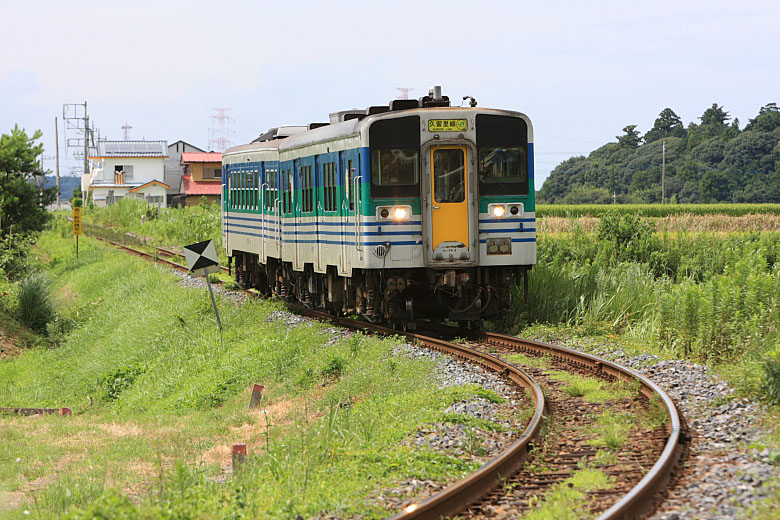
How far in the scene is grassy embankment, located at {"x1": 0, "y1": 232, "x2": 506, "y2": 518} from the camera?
7727 millimetres

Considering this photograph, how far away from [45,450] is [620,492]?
28.1 feet

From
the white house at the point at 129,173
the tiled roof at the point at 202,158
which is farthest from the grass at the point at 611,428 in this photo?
the white house at the point at 129,173

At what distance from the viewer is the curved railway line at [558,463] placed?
22.1 feet

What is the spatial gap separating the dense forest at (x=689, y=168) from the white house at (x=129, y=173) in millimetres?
38802

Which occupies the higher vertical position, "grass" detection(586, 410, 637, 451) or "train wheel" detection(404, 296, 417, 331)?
"train wheel" detection(404, 296, 417, 331)

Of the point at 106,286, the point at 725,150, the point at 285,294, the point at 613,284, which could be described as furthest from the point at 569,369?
the point at 725,150

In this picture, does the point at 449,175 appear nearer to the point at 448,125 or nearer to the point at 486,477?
the point at 448,125

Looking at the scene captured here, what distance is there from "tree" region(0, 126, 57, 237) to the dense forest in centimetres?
6219

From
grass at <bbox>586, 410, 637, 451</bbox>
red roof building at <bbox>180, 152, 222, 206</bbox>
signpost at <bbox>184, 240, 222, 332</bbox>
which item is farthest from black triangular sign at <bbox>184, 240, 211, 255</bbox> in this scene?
red roof building at <bbox>180, 152, 222, 206</bbox>

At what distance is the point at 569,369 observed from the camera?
40.8 ft

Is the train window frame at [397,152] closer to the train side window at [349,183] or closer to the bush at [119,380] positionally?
the train side window at [349,183]

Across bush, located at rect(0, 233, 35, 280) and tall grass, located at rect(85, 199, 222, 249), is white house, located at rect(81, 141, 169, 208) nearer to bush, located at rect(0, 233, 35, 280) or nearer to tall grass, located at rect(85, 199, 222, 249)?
tall grass, located at rect(85, 199, 222, 249)

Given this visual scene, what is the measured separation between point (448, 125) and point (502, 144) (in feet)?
2.87

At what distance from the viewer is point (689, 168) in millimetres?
94250
